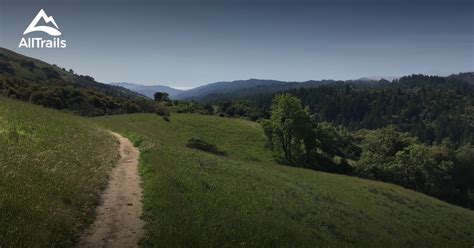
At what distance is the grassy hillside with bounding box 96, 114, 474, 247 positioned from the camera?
38.1ft

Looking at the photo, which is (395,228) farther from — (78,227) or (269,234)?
(78,227)

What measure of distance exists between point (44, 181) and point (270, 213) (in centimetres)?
945

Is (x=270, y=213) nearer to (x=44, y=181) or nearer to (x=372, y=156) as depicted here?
(x=44, y=181)

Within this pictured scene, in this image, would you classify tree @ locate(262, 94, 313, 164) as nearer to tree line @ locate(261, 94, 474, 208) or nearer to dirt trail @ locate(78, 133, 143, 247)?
tree line @ locate(261, 94, 474, 208)

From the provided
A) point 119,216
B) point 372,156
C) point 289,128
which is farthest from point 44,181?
point 372,156

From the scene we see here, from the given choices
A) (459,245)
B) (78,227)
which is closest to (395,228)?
(459,245)

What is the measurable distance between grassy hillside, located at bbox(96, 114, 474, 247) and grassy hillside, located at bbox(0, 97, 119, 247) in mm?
2104

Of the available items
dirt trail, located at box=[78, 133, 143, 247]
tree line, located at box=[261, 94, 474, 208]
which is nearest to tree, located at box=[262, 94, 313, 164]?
tree line, located at box=[261, 94, 474, 208]

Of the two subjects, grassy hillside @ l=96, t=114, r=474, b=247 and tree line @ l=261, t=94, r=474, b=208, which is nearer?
grassy hillside @ l=96, t=114, r=474, b=247

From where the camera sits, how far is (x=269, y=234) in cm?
1287

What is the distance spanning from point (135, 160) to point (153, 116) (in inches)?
2510

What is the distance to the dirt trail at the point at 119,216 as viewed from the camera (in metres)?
9.80

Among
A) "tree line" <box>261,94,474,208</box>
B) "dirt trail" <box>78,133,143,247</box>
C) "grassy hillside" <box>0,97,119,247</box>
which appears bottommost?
"tree line" <box>261,94,474,208</box>

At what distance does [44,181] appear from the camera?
38.4 ft
